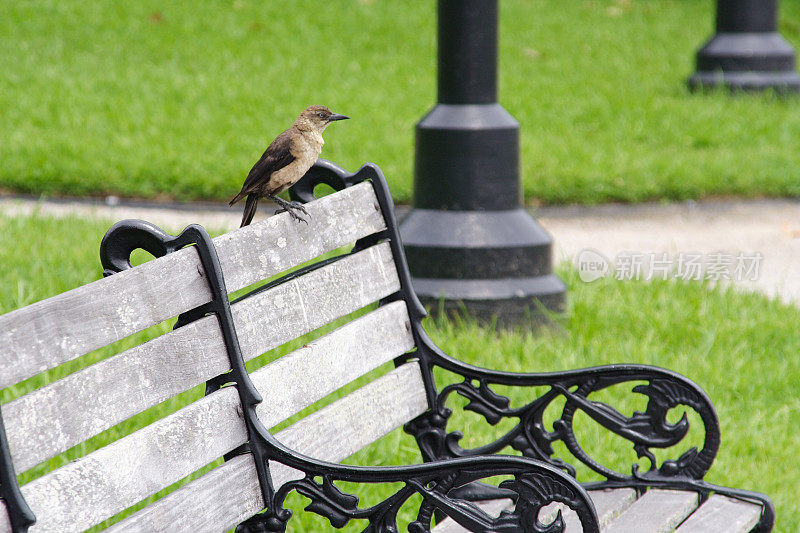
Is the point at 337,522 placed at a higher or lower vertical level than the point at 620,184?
higher

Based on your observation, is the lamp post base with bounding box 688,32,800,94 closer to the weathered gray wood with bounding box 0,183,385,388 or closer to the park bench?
the park bench

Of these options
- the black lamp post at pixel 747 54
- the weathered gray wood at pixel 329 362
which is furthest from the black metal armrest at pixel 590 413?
the black lamp post at pixel 747 54

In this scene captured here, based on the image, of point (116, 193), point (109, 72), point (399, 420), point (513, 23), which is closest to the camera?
point (399, 420)

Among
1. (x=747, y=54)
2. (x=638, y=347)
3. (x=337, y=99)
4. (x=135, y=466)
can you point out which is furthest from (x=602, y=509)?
(x=747, y=54)

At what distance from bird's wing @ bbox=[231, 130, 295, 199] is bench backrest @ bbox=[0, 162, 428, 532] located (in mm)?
104

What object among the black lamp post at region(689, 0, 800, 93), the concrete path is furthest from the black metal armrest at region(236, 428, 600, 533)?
the black lamp post at region(689, 0, 800, 93)

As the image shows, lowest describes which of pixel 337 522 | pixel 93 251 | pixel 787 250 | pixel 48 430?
pixel 787 250

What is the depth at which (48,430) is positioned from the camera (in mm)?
1793

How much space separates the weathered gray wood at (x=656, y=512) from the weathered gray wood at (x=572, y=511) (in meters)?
0.02

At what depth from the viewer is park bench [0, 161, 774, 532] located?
1.84 meters

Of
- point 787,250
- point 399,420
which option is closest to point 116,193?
point 787,250

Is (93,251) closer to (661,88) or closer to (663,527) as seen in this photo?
(663,527)

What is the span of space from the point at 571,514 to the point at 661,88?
921cm

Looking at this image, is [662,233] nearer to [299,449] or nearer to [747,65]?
[747,65]
